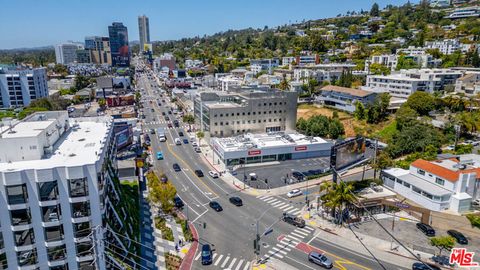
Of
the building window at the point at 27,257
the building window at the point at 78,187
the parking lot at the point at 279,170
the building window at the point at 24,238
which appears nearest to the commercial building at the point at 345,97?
the parking lot at the point at 279,170

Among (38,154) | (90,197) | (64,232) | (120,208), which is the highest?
(38,154)

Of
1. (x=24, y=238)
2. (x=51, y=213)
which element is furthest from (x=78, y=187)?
(x=24, y=238)

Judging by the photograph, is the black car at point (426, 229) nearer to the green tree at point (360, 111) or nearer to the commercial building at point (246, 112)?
the commercial building at point (246, 112)

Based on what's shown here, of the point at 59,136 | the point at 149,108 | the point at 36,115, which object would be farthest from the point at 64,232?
the point at 149,108

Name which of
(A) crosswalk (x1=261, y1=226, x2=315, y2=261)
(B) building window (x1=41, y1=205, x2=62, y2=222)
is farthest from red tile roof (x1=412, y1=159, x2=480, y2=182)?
(B) building window (x1=41, y1=205, x2=62, y2=222)

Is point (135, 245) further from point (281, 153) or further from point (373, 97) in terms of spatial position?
point (373, 97)

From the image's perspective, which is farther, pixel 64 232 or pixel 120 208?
pixel 120 208

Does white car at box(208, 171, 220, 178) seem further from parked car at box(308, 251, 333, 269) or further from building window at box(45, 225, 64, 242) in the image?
building window at box(45, 225, 64, 242)
